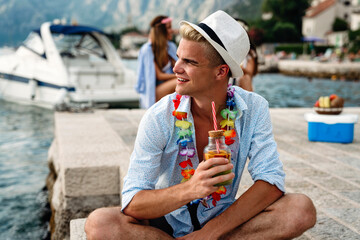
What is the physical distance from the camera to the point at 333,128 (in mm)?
5359

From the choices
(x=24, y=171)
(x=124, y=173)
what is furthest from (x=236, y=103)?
(x=24, y=171)

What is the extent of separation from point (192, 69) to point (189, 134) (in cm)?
33

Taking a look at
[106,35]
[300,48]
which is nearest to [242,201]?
[106,35]

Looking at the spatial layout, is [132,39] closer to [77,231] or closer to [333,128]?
[333,128]

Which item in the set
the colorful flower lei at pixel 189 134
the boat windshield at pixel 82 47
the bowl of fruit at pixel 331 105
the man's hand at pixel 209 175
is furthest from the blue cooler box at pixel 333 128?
the boat windshield at pixel 82 47

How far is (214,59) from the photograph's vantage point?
2178mm

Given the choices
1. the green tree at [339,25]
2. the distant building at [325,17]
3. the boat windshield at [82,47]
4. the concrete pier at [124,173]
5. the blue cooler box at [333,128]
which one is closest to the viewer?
the concrete pier at [124,173]

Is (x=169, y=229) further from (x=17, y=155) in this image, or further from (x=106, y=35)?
(x=106, y=35)

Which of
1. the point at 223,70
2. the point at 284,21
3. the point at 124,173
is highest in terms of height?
the point at 284,21

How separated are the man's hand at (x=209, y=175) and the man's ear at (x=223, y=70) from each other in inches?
20.7

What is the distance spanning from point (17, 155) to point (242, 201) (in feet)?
21.8

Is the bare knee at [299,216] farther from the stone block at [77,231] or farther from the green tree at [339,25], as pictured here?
the green tree at [339,25]

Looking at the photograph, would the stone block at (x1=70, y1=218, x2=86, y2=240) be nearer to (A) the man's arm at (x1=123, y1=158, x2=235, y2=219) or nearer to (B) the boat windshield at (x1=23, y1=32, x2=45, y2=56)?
(A) the man's arm at (x1=123, y1=158, x2=235, y2=219)

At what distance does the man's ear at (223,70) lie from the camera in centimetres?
221
